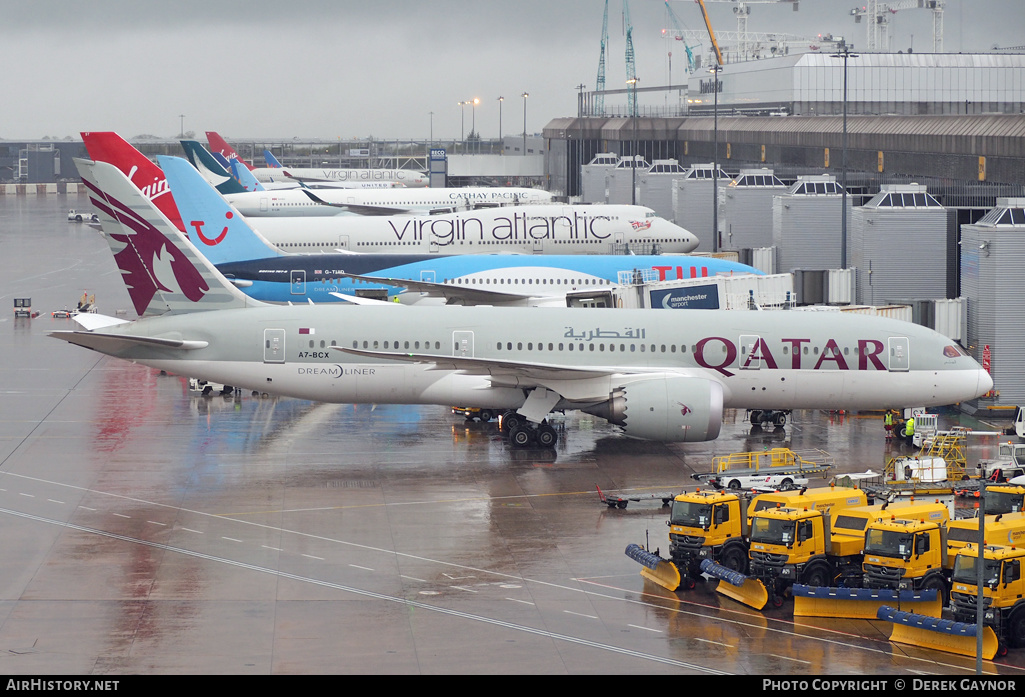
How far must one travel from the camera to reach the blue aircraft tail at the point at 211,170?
108m

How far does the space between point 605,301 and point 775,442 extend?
14337 millimetres

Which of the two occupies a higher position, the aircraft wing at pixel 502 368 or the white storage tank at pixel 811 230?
the white storage tank at pixel 811 230

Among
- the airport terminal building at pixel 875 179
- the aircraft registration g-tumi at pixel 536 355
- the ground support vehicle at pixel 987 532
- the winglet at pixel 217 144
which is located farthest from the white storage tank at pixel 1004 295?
Answer: the winglet at pixel 217 144

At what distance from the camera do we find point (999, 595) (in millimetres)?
21953

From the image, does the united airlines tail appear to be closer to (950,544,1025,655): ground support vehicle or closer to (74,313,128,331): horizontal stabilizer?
(74,313,128,331): horizontal stabilizer

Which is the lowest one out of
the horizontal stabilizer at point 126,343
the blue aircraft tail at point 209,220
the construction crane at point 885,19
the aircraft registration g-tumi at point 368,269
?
the horizontal stabilizer at point 126,343

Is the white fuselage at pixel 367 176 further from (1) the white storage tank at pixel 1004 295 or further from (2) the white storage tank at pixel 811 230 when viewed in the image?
(1) the white storage tank at pixel 1004 295

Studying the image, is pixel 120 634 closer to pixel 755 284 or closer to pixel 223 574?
pixel 223 574

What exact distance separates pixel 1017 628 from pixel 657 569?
7157mm

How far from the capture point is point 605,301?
52500 mm

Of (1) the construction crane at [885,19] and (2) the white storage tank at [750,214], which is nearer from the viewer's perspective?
(2) the white storage tank at [750,214]

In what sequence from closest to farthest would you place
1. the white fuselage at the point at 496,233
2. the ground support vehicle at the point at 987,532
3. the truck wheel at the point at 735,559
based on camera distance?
1. the ground support vehicle at the point at 987,532
2. the truck wheel at the point at 735,559
3. the white fuselage at the point at 496,233

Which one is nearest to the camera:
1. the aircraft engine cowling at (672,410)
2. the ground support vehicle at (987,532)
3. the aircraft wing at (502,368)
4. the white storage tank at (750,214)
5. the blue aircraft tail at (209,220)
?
the ground support vehicle at (987,532)

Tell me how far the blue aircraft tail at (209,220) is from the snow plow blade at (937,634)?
38366 mm
